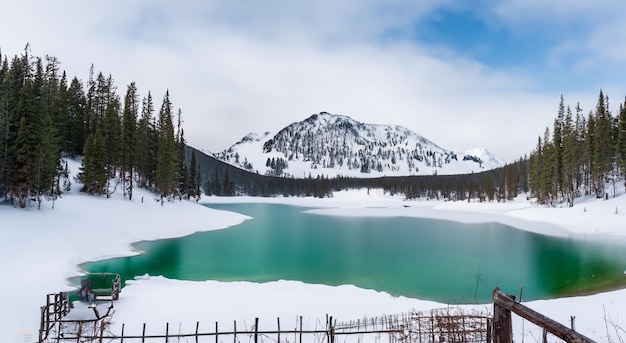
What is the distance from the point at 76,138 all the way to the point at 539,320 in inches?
2331

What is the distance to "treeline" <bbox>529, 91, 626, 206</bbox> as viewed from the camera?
2039 inches

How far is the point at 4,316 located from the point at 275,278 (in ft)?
39.8

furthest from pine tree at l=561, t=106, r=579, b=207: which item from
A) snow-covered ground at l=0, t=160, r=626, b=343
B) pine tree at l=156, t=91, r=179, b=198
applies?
pine tree at l=156, t=91, r=179, b=198

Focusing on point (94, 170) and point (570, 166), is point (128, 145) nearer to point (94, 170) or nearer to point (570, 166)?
point (94, 170)

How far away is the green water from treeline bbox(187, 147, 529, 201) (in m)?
59.1

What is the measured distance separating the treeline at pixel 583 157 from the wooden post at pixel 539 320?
189ft

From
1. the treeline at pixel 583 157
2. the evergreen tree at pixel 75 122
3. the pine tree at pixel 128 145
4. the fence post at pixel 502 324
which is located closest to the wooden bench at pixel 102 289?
the fence post at pixel 502 324

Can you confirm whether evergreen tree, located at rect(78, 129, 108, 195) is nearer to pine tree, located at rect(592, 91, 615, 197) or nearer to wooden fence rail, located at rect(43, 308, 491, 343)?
wooden fence rail, located at rect(43, 308, 491, 343)

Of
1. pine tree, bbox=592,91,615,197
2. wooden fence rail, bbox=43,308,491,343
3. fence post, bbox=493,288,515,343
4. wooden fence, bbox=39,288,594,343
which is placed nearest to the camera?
fence post, bbox=493,288,515,343

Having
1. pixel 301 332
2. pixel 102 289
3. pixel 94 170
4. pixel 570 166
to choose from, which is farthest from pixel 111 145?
pixel 570 166

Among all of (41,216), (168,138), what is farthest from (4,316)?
(168,138)

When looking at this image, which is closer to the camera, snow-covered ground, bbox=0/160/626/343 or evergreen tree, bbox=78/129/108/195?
snow-covered ground, bbox=0/160/626/343

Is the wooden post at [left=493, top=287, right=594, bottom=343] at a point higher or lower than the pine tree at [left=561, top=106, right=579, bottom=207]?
lower

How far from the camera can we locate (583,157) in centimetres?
5675
